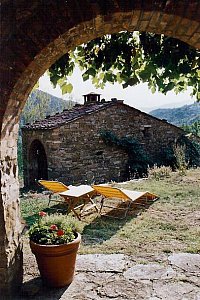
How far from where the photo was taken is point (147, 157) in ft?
43.2

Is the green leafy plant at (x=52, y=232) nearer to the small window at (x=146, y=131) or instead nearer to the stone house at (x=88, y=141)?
the stone house at (x=88, y=141)

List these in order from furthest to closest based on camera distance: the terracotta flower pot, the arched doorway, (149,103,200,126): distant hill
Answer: (149,103,200,126): distant hill < the arched doorway < the terracotta flower pot

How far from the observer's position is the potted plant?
11.0ft

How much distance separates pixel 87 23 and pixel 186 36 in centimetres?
82

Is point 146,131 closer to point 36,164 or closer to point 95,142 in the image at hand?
point 95,142

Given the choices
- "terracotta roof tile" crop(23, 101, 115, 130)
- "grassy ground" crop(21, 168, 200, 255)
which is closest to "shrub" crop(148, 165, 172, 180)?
"grassy ground" crop(21, 168, 200, 255)

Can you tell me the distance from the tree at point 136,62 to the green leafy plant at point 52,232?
1.54m

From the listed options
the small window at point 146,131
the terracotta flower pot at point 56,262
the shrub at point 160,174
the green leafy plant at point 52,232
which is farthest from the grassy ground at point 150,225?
the small window at point 146,131

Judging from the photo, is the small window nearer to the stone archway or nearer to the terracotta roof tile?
the terracotta roof tile

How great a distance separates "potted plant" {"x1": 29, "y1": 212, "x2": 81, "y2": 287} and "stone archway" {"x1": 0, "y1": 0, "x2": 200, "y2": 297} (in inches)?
15.5

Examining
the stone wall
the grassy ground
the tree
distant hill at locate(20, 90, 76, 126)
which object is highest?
distant hill at locate(20, 90, 76, 126)

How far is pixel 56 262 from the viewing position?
11.0ft

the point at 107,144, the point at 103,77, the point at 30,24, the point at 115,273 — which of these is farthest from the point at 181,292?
the point at 107,144

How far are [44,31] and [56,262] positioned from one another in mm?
2230
